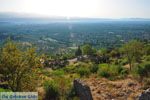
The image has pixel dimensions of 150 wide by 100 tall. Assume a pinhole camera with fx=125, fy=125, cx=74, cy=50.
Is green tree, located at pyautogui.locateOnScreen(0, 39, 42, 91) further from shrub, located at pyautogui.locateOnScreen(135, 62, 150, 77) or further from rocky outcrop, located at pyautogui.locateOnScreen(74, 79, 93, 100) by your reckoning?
shrub, located at pyautogui.locateOnScreen(135, 62, 150, 77)

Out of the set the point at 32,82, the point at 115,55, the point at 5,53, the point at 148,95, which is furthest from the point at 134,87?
the point at 115,55

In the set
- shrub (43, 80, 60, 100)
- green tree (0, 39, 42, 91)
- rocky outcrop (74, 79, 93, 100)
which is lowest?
shrub (43, 80, 60, 100)

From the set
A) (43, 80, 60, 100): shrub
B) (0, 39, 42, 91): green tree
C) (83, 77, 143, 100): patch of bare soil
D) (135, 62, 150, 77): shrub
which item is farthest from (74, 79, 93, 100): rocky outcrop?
(135, 62, 150, 77): shrub

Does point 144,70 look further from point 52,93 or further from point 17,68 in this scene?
point 17,68

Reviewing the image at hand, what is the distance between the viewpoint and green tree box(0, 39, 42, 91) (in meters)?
4.58

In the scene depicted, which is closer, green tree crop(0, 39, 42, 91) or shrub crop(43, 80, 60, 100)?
green tree crop(0, 39, 42, 91)

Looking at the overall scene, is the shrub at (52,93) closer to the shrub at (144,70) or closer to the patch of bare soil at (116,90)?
the patch of bare soil at (116,90)

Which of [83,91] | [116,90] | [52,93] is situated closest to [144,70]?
[116,90]

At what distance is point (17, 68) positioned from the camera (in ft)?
15.5

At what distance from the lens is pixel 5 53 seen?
14.7ft

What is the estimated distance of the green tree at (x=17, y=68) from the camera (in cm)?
458

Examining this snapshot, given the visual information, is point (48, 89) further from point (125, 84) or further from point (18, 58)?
point (125, 84)

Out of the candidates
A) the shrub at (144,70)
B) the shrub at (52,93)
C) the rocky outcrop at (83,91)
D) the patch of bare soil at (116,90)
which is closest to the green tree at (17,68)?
the shrub at (52,93)

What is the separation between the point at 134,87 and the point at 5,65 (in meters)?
7.11
